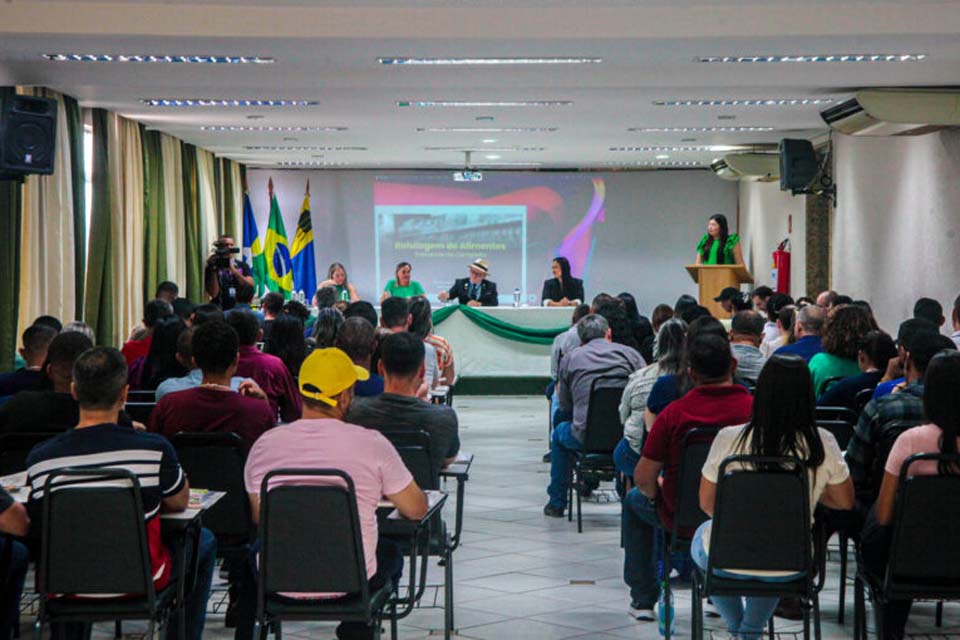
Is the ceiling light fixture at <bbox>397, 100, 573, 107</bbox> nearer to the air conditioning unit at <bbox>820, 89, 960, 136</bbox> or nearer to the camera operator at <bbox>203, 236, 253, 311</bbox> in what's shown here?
the air conditioning unit at <bbox>820, 89, 960, 136</bbox>

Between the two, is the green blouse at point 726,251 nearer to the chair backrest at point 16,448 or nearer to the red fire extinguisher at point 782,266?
the red fire extinguisher at point 782,266

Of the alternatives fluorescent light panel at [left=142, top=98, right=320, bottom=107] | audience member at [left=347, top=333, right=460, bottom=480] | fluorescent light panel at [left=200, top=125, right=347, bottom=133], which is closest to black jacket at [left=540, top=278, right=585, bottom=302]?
fluorescent light panel at [left=200, top=125, right=347, bottom=133]

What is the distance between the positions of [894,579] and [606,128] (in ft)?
32.4

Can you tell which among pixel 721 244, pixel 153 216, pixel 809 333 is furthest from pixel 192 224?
pixel 809 333

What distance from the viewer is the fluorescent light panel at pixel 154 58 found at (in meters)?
8.50

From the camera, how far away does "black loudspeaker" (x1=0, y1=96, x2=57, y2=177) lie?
30.0 feet

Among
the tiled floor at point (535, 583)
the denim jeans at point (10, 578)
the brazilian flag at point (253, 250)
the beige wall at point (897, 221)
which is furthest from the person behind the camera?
the brazilian flag at point (253, 250)

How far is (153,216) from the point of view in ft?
45.9

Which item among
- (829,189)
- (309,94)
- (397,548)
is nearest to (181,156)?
(309,94)

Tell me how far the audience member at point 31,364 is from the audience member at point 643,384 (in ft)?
9.33

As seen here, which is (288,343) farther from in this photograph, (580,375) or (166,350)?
(580,375)

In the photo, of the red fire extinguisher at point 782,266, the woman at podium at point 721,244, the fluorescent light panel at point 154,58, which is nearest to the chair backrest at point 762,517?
the fluorescent light panel at point 154,58

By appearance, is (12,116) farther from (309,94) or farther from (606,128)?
(606,128)

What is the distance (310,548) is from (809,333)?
4695mm
